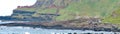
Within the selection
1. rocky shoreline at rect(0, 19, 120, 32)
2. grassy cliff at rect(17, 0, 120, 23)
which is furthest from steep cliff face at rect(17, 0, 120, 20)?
rocky shoreline at rect(0, 19, 120, 32)

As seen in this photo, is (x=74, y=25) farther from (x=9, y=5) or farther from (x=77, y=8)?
(x=9, y=5)

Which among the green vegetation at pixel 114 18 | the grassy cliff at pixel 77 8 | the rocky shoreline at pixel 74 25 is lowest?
the rocky shoreline at pixel 74 25

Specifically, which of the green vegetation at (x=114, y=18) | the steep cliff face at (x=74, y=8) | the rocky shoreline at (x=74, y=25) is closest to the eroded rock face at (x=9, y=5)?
the steep cliff face at (x=74, y=8)

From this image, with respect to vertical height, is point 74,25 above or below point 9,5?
below

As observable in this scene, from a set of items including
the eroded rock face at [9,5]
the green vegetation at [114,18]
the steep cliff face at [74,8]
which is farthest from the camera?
the eroded rock face at [9,5]

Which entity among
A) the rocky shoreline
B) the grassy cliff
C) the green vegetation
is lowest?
the rocky shoreline

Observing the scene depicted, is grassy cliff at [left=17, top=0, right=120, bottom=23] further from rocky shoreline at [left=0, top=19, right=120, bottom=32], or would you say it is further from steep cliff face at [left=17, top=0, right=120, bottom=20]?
rocky shoreline at [left=0, top=19, right=120, bottom=32]

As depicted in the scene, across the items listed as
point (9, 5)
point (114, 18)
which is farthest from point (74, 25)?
point (9, 5)

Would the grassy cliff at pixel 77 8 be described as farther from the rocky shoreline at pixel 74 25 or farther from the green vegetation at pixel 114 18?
the rocky shoreline at pixel 74 25

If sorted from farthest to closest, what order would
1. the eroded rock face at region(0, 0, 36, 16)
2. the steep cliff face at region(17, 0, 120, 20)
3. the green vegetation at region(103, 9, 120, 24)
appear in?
the eroded rock face at region(0, 0, 36, 16) → the steep cliff face at region(17, 0, 120, 20) → the green vegetation at region(103, 9, 120, 24)

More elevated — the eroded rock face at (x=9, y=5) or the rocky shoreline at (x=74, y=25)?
the eroded rock face at (x=9, y=5)

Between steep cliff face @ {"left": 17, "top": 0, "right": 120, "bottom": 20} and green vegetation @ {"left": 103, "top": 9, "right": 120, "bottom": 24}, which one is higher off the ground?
steep cliff face @ {"left": 17, "top": 0, "right": 120, "bottom": 20}

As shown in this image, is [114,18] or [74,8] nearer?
[114,18]
